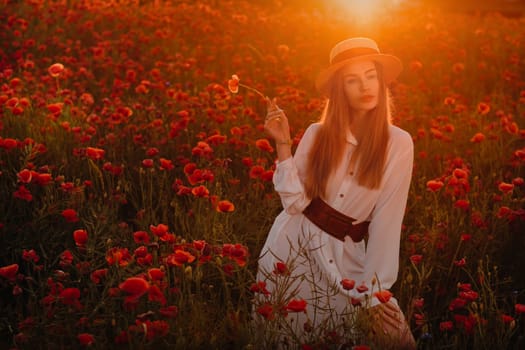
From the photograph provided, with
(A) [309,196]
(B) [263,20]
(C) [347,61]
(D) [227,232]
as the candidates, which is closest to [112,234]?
(D) [227,232]

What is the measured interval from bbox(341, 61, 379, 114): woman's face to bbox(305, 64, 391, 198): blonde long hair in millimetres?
41

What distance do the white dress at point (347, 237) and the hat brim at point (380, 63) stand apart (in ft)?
0.75

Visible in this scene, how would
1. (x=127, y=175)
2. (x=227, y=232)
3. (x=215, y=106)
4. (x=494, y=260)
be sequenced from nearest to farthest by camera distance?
(x=227, y=232) < (x=494, y=260) < (x=127, y=175) < (x=215, y=106)

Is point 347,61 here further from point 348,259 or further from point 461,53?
point 461,53

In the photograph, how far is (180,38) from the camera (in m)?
7.01

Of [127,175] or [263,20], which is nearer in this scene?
[127,175]

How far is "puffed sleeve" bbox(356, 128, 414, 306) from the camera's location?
2.59 meters

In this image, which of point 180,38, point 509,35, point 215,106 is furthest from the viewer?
point 509,35

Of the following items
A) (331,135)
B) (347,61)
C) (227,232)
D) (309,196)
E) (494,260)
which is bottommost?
(494,260)

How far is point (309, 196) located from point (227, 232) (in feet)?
1.69

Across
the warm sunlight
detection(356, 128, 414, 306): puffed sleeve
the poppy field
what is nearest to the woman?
detection(356, 128, 414, 306): puffed sleeve

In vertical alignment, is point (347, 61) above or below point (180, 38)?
above

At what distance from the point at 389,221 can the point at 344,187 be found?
0.72ft

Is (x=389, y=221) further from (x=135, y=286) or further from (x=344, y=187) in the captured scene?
(x=135, y=286)
